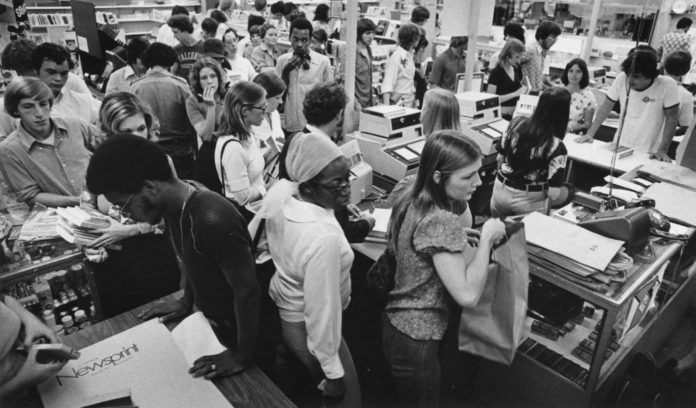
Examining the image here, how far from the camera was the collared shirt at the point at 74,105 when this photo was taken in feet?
11.2

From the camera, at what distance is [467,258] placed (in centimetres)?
170

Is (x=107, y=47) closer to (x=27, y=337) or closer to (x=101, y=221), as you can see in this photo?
(x=101, y=221)

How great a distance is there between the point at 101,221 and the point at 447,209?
60.9 inches

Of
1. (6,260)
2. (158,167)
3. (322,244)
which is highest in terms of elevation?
(158,167)

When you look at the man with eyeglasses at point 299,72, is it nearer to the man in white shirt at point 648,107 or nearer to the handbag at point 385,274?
the man in white shirt at point 648,107

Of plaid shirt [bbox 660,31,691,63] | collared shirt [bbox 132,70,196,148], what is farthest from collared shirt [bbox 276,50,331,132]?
plaid shirt [bbox 660,31,691,63]

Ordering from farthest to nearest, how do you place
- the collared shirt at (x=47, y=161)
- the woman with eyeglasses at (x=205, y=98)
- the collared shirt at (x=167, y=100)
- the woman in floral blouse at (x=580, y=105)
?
the woman in floral blouse at (x=580, y=105) < the collared shirt at (x=167, y=100) < the woman with eyeglasses at (x=205, y=98) < the collared shirt at (x=47, y=161)

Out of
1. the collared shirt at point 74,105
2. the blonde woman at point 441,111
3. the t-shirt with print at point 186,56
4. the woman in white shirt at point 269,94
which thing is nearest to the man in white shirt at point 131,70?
the collared shirt at point 74,105

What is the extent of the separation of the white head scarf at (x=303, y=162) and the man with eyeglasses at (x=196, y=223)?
0.24 meters

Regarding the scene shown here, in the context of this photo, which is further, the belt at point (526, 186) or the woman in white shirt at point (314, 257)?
the belt at point (526, 186)

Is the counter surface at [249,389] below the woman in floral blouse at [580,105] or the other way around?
below

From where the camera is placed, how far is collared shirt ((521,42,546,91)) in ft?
18.1

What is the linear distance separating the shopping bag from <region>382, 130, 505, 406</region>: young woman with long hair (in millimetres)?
91

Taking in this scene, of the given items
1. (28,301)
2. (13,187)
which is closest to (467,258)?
(28,301)
